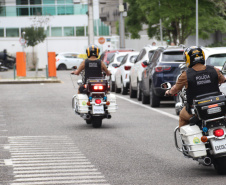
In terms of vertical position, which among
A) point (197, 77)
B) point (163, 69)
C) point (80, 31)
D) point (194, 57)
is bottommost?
point (163, 69)

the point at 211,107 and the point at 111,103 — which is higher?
the point at 211,107

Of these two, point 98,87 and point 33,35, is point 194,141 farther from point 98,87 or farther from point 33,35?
point 33,35

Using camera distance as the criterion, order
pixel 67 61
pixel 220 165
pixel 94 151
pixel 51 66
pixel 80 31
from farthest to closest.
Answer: pixel 80 31, pixel 67 61, pixel 51 66, pixel 94 151, pixel 220 165

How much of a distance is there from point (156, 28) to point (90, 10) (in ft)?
51.1

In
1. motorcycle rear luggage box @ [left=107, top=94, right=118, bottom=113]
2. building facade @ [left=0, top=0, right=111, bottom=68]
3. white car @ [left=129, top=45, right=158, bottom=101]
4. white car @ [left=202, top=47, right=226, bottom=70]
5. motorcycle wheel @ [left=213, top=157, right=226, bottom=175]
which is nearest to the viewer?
motorcycle wheel @ [left=213, top=157, right=226, bottom=175]

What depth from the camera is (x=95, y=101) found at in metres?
14.9

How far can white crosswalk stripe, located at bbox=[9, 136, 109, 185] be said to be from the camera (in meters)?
8.45

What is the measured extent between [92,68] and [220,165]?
679cm

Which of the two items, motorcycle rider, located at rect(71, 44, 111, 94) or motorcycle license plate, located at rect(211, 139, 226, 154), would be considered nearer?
motorcycle license plate, located at rect(211, 139, 226, 154)

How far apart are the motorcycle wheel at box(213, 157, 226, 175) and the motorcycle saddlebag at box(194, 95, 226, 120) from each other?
53cm

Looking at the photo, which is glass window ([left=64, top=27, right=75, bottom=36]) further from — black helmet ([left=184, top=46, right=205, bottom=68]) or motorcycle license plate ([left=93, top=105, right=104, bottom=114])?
black helmet ([left=184, top=46, right=205, bottom=68])

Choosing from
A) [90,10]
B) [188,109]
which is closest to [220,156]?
[188,109]

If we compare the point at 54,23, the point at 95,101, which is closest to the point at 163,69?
the point at 95,101

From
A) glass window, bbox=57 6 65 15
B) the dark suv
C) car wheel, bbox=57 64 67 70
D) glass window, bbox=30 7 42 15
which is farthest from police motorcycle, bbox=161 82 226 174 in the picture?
glass window, bbox=57 6 65 15
